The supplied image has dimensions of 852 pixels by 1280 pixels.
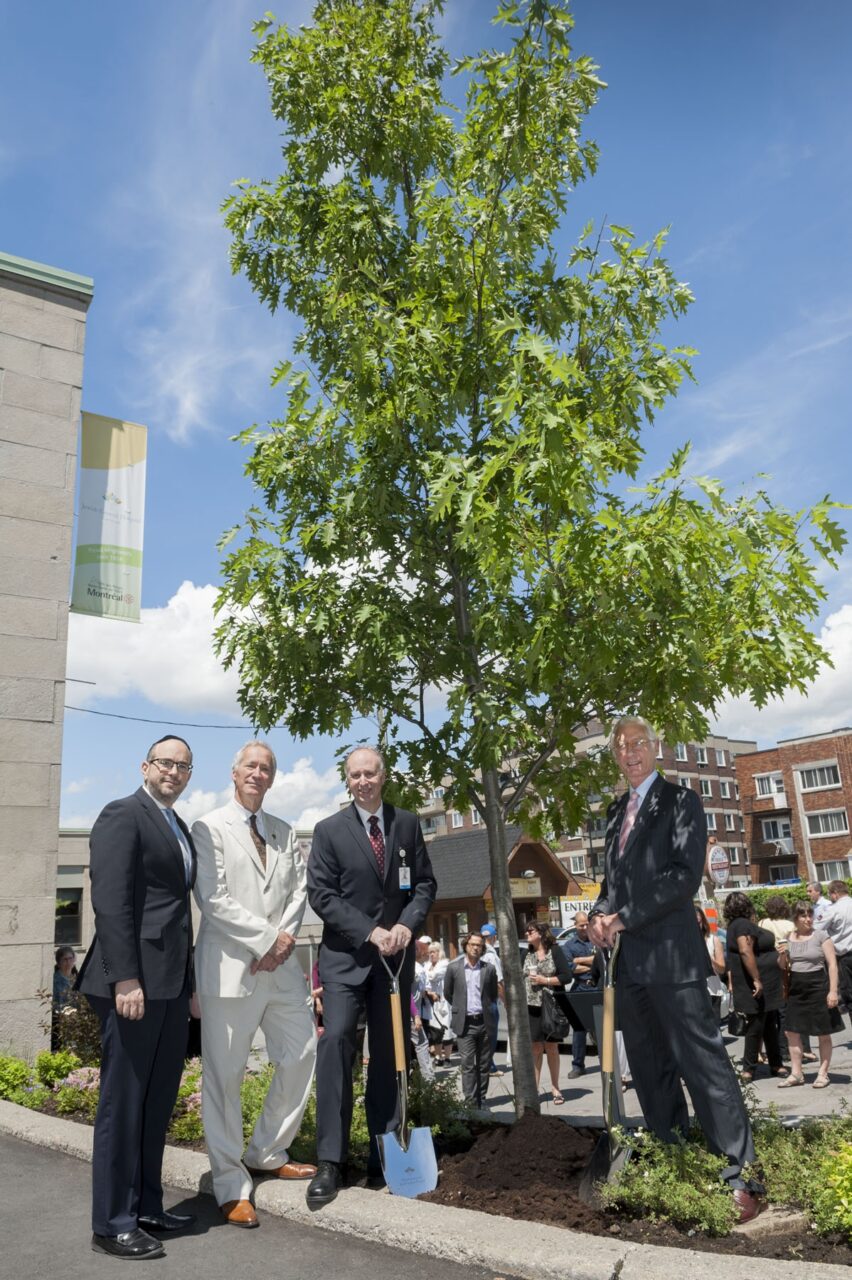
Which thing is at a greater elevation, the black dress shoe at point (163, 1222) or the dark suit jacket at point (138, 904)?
the dark suit jacket at point (138, 904)

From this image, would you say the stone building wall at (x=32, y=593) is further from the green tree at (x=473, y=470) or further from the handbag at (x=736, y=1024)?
the handbag at (x=736, y=1024)

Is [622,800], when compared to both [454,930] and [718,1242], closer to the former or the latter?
[718,1242]

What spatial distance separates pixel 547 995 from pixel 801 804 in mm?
56741

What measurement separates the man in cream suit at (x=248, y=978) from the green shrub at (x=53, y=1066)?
4367mm

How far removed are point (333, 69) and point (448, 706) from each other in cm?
440

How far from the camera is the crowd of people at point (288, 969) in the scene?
4.32 m

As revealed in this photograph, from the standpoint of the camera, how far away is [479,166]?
244 inches

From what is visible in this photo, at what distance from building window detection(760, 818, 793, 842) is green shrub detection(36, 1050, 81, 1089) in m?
68.1

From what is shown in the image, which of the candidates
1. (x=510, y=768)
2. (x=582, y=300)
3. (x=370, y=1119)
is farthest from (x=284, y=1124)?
(x=582, y=300)

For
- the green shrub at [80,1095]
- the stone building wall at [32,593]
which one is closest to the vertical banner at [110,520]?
the stone building wall at [32,593]

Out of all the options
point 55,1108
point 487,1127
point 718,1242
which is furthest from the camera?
point 55,1108

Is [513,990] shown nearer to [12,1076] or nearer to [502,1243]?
[502,1243]

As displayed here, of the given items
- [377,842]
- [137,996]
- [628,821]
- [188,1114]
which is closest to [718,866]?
[188,1114]

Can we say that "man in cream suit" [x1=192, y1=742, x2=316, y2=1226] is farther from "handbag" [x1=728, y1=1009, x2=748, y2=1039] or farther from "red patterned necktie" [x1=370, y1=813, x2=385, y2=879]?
"handbag" [x1=728, y1=1009, x2=748, y2=1039]
